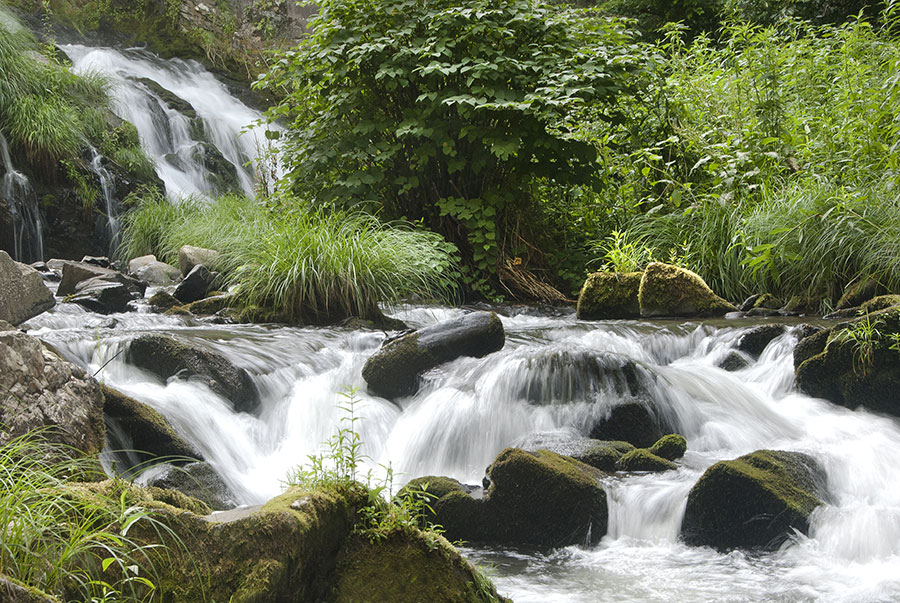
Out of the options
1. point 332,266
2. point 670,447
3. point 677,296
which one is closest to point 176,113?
point 332,266

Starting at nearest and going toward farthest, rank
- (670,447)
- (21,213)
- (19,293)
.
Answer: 1. (670,447)
2. (19,293)
3. (21,213)

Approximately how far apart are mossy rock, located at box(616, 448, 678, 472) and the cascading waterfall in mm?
10071

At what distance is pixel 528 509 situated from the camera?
139 inches

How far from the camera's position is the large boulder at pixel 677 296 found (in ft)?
25.0

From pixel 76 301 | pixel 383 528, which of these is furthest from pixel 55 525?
pixel 76 301

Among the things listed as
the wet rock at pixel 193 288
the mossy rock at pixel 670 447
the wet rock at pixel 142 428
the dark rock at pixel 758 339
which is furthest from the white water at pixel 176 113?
the mossy rock at pixel 670 447

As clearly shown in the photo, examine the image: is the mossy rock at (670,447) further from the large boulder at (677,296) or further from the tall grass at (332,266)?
the large boulder at (677,296)

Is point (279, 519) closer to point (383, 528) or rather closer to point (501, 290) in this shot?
point (383, 528)

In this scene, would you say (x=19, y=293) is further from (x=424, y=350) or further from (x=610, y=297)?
(x=610, y=297)

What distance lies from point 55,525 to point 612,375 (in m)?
3.45

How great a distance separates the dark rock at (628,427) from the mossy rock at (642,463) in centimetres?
46

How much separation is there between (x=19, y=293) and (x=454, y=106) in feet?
15.5

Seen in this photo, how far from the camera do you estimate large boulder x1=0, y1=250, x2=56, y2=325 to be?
17.7ft

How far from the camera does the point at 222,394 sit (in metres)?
4.86
